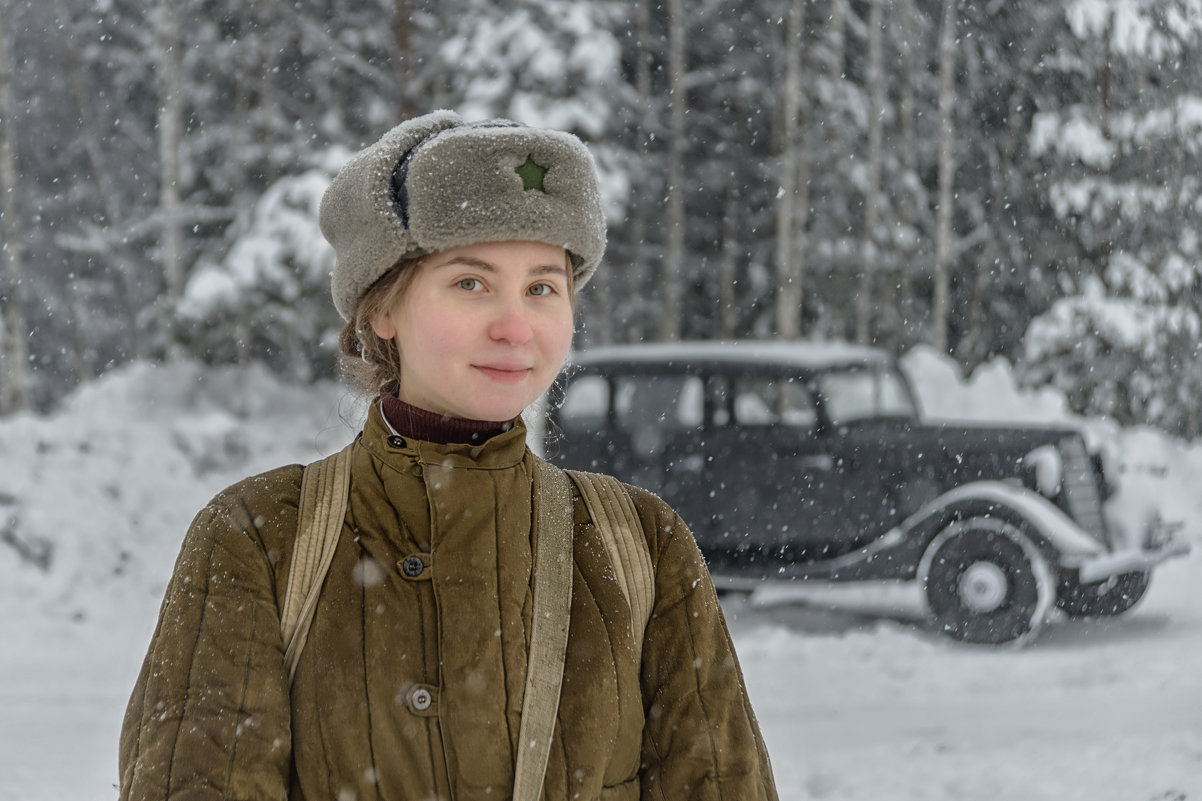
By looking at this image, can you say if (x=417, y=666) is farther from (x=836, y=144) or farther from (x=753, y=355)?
(x=836, y=144)

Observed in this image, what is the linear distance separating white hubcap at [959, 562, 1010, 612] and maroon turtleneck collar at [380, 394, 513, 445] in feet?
19.3

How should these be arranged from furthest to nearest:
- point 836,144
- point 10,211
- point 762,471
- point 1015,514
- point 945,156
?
point 836,144
point 10,211
point 945,156
point 762,471
point 1015,514

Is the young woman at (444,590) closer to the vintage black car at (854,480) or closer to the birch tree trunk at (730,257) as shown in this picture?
the vintage black car at (854,480)

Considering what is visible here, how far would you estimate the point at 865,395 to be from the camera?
8.19 metres

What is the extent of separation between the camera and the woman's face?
1.66 m

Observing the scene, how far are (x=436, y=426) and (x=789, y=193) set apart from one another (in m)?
15.6

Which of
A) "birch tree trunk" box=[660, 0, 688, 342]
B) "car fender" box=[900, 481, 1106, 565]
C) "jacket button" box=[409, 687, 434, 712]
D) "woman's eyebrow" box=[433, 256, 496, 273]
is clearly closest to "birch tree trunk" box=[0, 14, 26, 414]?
"birch tree trunk" box=[660, 0, 688, 342]

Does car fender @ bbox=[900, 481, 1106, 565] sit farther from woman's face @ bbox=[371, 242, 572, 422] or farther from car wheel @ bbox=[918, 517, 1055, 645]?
woman's face @ bbox=[371, 242, 572, 422]

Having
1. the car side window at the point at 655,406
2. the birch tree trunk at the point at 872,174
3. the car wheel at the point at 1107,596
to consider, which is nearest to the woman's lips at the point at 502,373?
the car wheel at the point at 1107,596

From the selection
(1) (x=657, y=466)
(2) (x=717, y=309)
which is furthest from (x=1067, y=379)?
(1) (x=657, y=466)

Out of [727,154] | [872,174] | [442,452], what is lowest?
[442,452]

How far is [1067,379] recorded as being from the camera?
15.5 meters

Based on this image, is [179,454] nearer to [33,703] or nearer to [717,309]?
[33,703]

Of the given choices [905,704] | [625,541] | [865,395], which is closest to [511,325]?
[625,541]
